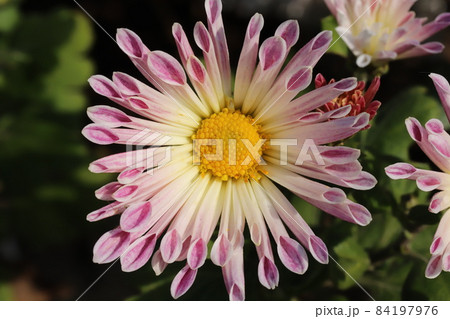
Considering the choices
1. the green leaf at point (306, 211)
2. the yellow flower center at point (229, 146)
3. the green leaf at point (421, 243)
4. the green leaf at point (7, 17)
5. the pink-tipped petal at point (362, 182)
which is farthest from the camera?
the green leaf at point (7, 17)

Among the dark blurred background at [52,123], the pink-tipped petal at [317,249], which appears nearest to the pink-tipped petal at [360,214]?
the pink-tipped petal at [317,249]

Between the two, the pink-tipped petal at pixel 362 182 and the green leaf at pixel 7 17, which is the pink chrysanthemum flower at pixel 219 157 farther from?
the green leaf at pixel 7 17

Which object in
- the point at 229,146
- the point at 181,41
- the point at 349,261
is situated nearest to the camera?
the point at 181,41

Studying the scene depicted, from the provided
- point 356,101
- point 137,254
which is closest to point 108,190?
point 137,254

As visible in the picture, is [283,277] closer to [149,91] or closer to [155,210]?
[155,210]

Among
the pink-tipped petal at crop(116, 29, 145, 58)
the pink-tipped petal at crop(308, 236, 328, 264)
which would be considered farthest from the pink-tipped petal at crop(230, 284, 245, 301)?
the pink-tipped petal at crop(116, 29, 145, 58)

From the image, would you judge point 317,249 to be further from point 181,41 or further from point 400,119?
point 400,119
